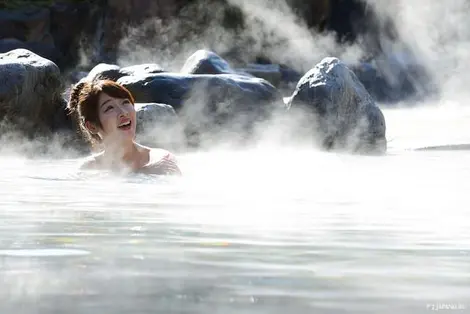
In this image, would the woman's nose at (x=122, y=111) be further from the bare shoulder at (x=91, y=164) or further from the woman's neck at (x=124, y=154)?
the bare shoulder at (x=91, y=164)

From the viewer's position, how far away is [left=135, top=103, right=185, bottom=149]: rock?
486 inches

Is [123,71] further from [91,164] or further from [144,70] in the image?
[91,164]

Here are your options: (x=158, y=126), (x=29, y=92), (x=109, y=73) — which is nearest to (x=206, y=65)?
(x=109, y=73)

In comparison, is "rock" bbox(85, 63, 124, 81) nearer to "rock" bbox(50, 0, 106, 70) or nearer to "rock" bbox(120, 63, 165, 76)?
"rock" bbox(120, 63, 165, 76)

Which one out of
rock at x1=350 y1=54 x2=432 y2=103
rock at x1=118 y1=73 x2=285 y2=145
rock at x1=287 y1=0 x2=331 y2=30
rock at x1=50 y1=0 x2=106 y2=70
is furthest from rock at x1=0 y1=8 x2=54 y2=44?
rock at x1=118 y1=73 x2=285 y2=145

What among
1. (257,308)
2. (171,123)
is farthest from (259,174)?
(257,308)

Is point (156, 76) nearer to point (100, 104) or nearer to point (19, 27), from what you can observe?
point (100, 104)

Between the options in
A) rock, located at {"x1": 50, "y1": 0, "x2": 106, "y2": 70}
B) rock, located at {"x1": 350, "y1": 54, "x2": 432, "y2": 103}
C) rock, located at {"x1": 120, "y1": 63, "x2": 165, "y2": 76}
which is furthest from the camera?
rock, located at {"x1": 50, "y1": 0, "x2": 106, "y2": 70}

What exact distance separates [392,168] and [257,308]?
7590 mm

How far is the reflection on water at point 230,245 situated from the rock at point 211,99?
17.3 feet

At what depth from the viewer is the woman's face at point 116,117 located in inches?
282

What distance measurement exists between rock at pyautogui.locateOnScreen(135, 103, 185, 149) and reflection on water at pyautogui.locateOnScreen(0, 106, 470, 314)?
176 inches

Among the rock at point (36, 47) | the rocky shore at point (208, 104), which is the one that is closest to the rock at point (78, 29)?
the rock at point (36, 47)

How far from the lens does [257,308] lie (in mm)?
2408
